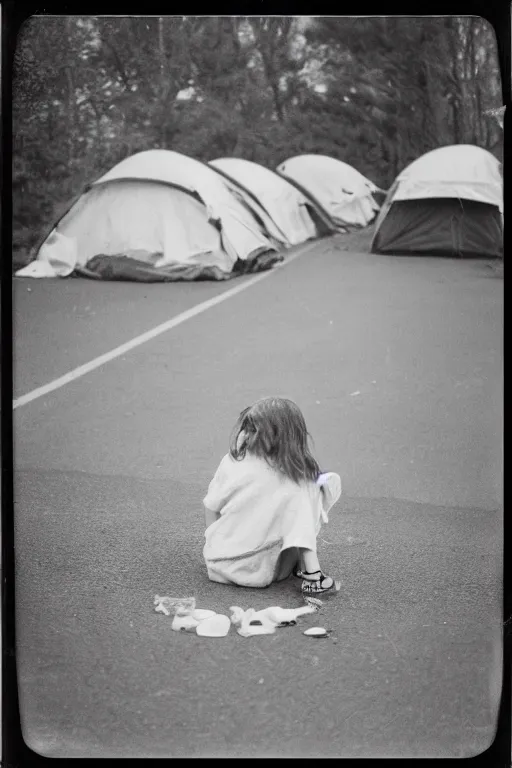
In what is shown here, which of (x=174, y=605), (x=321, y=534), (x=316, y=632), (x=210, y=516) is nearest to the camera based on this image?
(x=316, y=632)

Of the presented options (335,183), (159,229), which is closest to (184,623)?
(159,229)

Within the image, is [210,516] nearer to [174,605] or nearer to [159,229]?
[174,605]

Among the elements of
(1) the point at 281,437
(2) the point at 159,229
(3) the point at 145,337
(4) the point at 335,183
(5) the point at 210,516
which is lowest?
(5) the point at 210,516

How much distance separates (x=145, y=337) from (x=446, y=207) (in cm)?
118

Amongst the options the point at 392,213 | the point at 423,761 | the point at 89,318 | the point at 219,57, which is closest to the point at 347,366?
the point at 392,213

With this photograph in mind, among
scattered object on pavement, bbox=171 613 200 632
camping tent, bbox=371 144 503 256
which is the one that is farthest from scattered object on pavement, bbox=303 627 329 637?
camping tent, bbox=371 144 503 256

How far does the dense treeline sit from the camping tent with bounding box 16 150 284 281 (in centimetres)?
7

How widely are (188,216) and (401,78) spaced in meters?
0.88

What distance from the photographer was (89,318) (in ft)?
9.61

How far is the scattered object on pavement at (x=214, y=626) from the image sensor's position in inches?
98.2

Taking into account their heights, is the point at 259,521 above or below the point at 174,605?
above

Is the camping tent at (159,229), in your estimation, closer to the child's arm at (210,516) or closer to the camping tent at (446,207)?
the camping tent at (446,207)

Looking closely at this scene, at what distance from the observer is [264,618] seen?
2576 millimetres

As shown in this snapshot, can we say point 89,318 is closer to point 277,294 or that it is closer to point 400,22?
point 277,294
